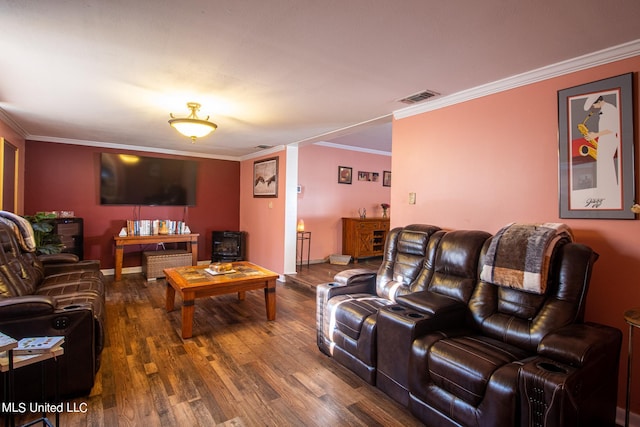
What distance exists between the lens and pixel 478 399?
158 centimetres

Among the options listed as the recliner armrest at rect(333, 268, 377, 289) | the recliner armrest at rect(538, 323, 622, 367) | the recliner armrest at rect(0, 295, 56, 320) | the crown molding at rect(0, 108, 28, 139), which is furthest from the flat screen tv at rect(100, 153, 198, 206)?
the recliner armrest at rect(538, 323, 622, 367)

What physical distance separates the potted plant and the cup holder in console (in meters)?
4.88

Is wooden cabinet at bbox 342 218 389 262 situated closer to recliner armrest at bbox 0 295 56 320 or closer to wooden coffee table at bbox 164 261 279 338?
wooden coffee table at bbox 164 261 279 338

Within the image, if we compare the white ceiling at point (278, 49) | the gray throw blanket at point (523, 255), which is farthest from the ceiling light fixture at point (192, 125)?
the gray throw blanket at point (523, 255)

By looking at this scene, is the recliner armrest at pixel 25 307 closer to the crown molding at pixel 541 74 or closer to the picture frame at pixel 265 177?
the crown molding at pixel 541 74

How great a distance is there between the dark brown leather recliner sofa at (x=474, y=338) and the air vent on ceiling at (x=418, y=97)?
117 cm

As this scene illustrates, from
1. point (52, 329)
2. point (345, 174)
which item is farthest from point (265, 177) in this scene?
point (52, 329)

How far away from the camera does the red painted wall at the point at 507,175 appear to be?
1.98 metres

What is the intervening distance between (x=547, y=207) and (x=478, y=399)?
1463mm

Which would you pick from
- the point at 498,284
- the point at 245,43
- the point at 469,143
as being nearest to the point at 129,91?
the point at 245,43

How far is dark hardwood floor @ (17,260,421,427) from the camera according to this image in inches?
76.1

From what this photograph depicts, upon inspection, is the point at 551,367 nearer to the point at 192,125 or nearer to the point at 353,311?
the point at 353,311

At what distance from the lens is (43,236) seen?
159 inches

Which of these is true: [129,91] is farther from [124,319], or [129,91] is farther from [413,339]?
[413,339]
